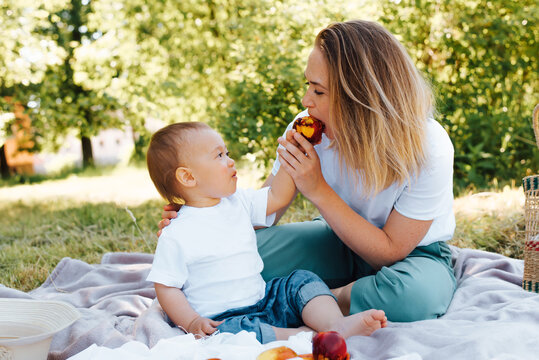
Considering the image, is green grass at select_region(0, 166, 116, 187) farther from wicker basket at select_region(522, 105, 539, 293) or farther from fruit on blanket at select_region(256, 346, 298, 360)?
fruit on blanket at select_region(256, 346, 298, 360)

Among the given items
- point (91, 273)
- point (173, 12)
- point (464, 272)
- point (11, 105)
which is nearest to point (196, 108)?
point (173, 12)

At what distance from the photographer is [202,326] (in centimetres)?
188

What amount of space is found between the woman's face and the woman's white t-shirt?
23cm

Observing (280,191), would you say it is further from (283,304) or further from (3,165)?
(3,165)

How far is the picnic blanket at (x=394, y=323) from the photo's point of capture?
167cm

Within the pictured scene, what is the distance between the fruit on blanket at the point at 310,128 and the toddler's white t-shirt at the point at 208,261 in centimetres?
45

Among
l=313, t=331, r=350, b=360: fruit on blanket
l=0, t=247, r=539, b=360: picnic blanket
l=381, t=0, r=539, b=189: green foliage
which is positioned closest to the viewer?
l=313, t=331, r=350, b=360: fruit on blanket

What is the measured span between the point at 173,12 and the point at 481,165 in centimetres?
480

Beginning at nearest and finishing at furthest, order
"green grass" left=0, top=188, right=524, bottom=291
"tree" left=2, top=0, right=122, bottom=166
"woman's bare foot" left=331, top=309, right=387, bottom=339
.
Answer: "woman's bare foot" left=331, top=309, right=387, bottom=339, "green grass" left=0, top=188, right=524, bottom=291, "tree" left=2, top=0, right=122, bottom=166

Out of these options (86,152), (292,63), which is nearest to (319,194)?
(292,63)

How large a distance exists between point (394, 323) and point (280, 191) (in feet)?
2.32

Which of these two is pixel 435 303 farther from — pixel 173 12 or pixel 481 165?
pixel 173 12

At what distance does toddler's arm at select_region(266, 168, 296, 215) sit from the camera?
2.28m

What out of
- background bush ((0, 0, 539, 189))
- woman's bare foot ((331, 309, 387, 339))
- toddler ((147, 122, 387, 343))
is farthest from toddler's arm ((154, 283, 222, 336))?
background bush ((0, 0, 539, 189))
